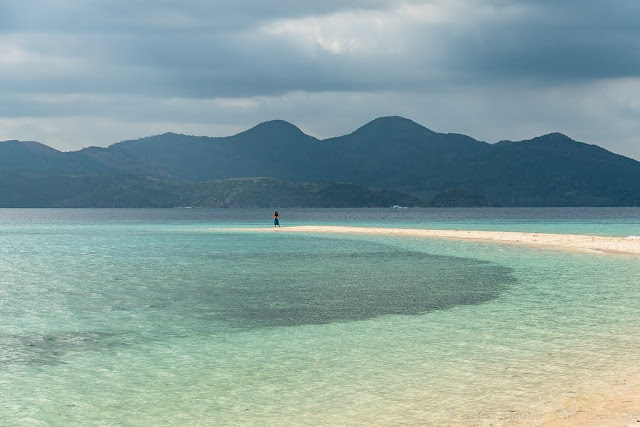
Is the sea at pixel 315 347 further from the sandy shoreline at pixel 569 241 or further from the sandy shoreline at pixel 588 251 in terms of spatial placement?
the sandy shoreline at pixel 569 241

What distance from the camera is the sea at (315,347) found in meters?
14.2

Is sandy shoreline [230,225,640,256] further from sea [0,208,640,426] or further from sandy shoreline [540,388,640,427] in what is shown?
sandy shoreline [540,388,640,427]

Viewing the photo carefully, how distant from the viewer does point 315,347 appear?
67.3 ft

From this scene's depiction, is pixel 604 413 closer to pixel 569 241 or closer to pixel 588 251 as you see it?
pixel 588 251

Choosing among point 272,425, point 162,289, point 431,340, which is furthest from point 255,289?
point 272,425

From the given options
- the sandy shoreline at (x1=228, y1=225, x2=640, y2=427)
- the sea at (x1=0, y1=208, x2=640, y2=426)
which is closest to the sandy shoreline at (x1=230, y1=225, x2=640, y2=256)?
the sandy shoreline at (x1=228, y1=225, x2=640, y2=427)

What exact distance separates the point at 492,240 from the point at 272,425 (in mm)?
72485

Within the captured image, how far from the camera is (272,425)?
13.2 metres

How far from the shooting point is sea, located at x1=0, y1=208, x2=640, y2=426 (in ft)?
46.6

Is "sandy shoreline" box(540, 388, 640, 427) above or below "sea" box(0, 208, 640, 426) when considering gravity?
above

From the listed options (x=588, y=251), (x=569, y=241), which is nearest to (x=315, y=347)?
(x=588, y=251)

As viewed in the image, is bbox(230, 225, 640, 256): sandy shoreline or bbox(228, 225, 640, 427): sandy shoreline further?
bbox(230, 225, 640, 256): sandy shoreline

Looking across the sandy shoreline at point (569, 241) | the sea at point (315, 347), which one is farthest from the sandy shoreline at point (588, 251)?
the sea at point (315, 347)

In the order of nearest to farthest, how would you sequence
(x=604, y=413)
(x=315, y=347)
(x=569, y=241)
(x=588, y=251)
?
(x=604, y=413) < (x=315, y=347) < (x=588, y=251) < (x=569, y=241)
